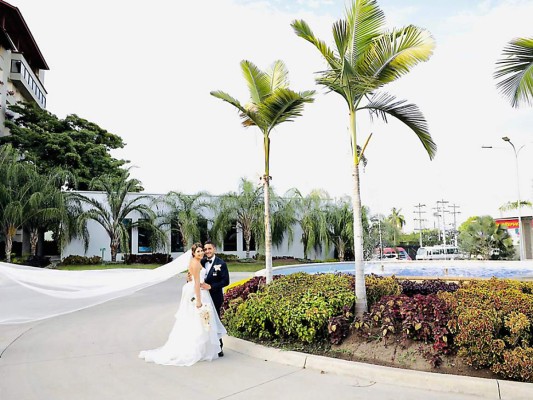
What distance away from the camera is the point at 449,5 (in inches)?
358

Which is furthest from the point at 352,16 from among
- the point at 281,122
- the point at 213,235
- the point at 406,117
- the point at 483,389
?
the point at 213,235

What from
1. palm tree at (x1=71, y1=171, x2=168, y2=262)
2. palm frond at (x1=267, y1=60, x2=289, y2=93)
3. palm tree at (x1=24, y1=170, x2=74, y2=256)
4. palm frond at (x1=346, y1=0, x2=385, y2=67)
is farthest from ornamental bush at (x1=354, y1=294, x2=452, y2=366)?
palm tree at (x1=24, y1=170, x2=74, y2=256)

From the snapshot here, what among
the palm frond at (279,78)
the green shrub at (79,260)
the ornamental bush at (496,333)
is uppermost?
the palm frond at (279,78)

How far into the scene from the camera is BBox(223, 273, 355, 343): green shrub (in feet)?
21.0

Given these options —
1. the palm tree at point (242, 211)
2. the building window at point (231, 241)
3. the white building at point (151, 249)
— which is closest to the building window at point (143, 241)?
the white building at point (151, 249)

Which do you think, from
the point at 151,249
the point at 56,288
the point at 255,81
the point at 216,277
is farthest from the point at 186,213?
the point at 216,277

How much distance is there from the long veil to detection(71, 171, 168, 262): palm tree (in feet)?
54.9

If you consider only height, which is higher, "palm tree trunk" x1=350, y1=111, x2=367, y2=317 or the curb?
"palm tree trunk" x1=350, y1=111, x2=367, y2=317

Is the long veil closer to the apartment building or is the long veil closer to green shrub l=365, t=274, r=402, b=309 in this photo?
green shrub l=365, t=274, r=402, b=309

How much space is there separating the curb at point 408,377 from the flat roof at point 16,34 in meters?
40.5

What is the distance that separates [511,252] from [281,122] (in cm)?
2499

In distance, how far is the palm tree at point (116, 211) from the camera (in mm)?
24969

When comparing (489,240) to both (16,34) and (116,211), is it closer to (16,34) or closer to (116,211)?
(116,211)

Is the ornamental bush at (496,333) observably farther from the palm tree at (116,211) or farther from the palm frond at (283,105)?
the palm tree at (116,211)
